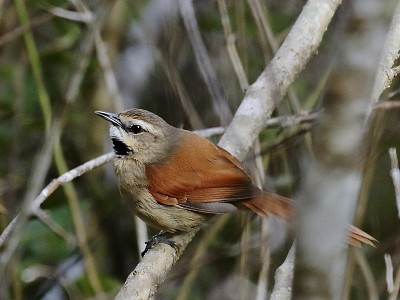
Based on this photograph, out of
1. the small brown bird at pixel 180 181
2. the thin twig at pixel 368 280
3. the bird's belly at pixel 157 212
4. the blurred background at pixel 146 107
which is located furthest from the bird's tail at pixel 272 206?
the thin twig at pixel 368 280

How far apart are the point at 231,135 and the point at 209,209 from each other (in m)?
0.41

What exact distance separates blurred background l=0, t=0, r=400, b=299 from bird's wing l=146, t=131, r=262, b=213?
0.86 ft

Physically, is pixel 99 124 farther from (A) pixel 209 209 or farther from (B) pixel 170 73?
(A) pixel 209 209

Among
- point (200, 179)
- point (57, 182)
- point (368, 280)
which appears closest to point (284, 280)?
point (57, 182)

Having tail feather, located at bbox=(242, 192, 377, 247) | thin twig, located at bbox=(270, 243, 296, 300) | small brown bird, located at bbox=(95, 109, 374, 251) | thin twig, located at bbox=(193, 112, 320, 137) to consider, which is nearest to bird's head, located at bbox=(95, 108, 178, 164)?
small brown bird, located at bbox=(95, 109, 374, 251)

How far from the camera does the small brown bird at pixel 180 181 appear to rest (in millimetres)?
3900

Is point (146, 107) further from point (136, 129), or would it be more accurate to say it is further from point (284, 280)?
point (284, 280)

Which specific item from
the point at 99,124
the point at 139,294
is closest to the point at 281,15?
the point at 99,124

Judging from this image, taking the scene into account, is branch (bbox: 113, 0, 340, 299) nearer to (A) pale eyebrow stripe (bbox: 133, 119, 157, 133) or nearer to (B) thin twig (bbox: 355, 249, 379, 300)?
(A) pale eyebrow stripe (bbox: 133, 119, 157, 133)

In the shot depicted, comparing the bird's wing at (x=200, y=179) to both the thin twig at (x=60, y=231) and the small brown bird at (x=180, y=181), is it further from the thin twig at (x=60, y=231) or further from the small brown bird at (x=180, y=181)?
the thin twig at (x=60, y=231)

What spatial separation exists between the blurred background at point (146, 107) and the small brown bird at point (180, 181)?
24 centimetres

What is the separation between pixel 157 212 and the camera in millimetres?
3961

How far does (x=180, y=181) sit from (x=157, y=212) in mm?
211

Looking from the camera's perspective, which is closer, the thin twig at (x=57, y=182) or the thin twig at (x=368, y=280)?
the thin twig at (x=57, y=182)
